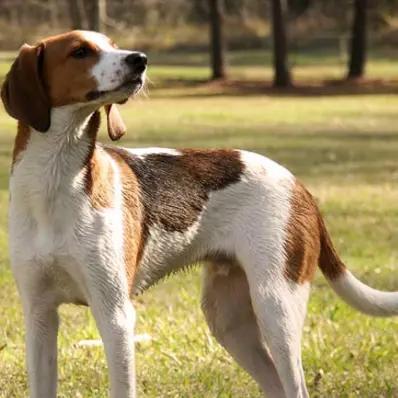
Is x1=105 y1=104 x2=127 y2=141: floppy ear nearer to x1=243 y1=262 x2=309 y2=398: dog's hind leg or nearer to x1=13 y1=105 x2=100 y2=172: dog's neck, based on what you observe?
x1=13 y1=105 x2=100 y2=172: dog's neck

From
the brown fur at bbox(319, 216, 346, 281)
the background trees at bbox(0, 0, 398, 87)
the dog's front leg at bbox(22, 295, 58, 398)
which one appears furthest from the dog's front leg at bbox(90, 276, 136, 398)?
the background trees at bbox(0, 0, 398, 87)

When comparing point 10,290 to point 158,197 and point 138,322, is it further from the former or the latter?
point 158,197

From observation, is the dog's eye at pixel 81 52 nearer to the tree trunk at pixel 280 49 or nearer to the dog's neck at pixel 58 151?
the dog's neck at pixel 58 151

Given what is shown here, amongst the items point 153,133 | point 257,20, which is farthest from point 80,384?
point 257,20

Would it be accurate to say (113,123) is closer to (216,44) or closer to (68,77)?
(68,77)

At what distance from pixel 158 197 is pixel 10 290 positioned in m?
3.77

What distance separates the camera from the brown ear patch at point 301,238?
598 cm

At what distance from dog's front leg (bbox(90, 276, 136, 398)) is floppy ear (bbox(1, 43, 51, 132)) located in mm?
685

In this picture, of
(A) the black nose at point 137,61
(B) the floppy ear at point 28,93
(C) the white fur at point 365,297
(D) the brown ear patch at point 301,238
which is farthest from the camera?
(C) the white fur at point 365,297

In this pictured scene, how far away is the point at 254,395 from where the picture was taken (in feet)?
22.1

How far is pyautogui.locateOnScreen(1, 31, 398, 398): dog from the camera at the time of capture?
5.41m

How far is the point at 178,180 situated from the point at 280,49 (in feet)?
118

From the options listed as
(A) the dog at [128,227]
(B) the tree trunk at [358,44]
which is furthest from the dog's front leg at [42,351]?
(B) the tree trunk at [358,44]

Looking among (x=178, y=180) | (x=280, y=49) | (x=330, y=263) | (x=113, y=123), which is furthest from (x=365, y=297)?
(x=280, y=49)
